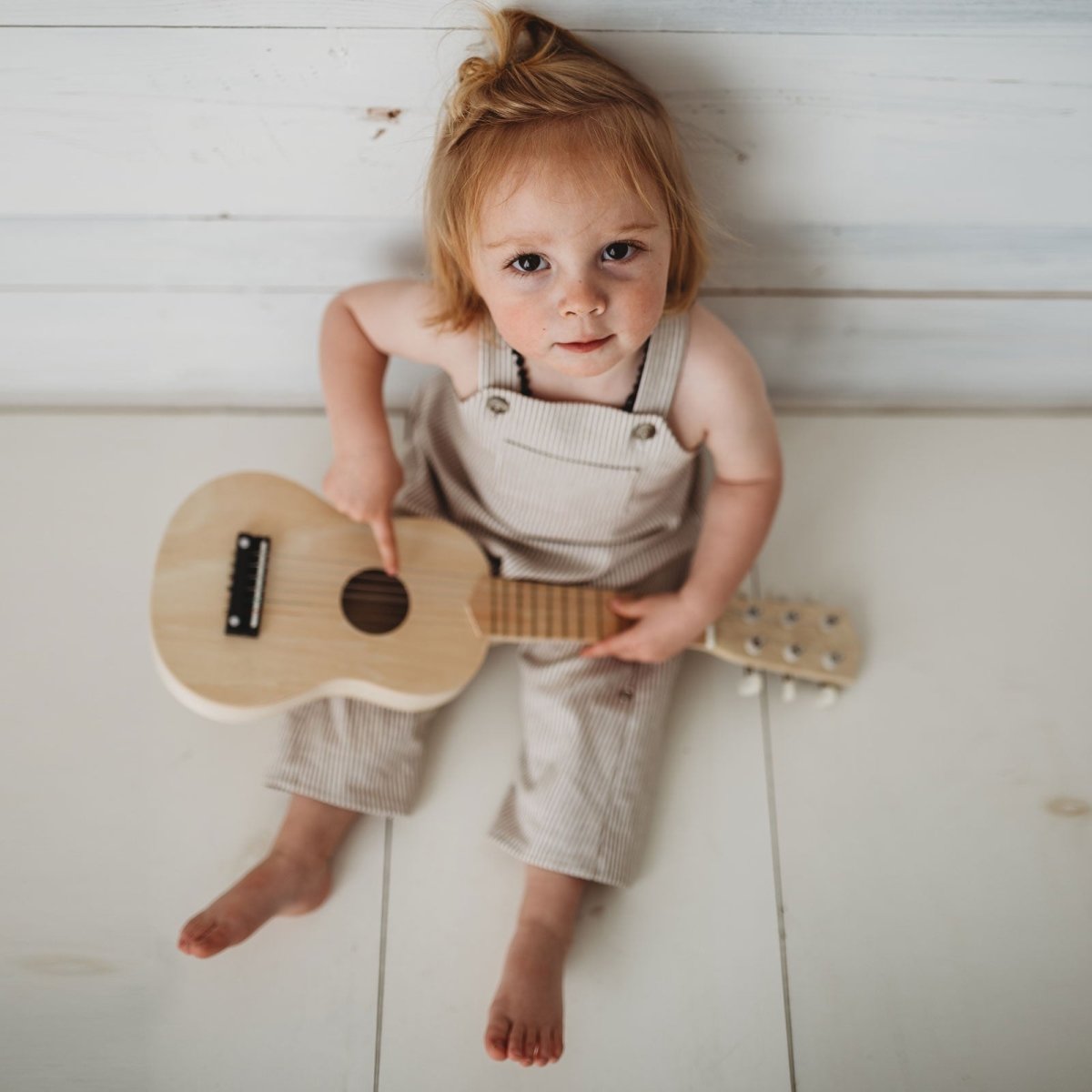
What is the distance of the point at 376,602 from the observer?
98cm

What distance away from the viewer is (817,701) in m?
1.08

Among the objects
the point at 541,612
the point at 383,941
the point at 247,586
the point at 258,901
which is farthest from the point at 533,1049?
the point at 247,586

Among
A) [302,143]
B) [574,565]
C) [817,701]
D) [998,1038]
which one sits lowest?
[998,1038]

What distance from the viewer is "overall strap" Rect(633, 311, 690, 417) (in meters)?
0.87

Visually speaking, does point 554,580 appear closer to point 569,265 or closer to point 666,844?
point 666,844

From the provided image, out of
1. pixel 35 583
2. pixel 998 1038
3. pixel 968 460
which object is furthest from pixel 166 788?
pixel 968 460

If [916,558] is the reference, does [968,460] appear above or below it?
above

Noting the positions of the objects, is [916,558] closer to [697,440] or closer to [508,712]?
[697,440]

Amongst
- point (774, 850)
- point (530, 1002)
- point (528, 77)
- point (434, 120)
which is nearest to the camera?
point (528, 77)

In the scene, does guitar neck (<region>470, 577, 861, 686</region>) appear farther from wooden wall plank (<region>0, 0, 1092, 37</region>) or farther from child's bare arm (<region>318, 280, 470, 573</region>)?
wooden wall plank (<region>0, 0, 1092, 37</region>)

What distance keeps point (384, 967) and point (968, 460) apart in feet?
2.97

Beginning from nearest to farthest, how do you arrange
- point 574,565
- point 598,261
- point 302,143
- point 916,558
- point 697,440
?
1. point 598,261
2. point 302,143
3. point 697,440
4. point 574,565
5. point 916,558

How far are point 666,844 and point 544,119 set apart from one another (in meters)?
0.72

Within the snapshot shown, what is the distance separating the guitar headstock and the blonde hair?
18.1 inches
